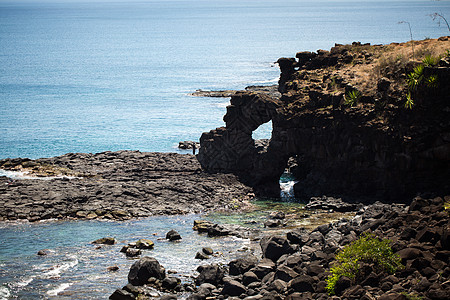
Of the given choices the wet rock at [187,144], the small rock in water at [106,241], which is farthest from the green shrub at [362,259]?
the wet rock at [187,144]

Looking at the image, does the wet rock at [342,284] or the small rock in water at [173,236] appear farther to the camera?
the small rock in water at [173,236]

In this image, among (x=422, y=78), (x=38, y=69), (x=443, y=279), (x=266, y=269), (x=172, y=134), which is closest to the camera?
(x=443, y=279)

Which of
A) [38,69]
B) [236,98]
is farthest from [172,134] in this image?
[38,69]

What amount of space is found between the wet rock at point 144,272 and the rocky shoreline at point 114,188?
41.6 ft

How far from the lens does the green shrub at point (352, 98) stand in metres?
46.3

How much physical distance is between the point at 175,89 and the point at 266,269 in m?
90.1

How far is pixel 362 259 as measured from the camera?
24.9m

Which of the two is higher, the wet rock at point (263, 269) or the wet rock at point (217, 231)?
the wet rock at point (263, 269)

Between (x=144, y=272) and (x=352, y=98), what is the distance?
24.9 meters

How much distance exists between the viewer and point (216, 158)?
52.9 m

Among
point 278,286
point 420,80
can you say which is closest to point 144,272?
point 278,286

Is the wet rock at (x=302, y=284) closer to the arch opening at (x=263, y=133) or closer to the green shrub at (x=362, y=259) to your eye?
the green shrub at (x=362, y=259)

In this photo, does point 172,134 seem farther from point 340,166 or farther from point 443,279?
point 443,279

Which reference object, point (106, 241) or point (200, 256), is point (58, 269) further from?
point (200, 256)
